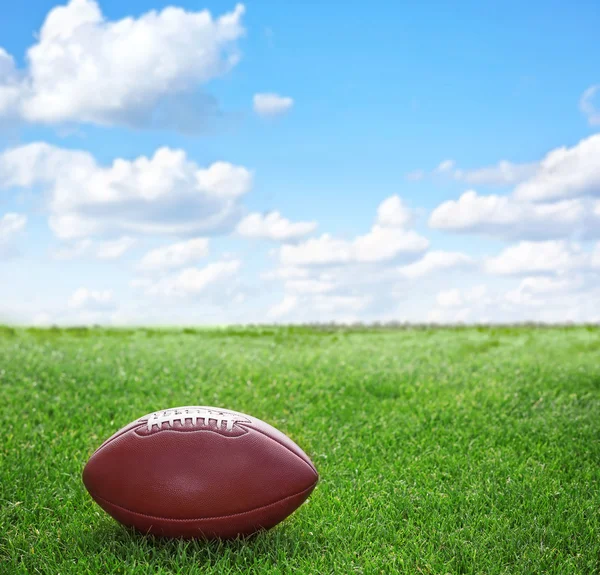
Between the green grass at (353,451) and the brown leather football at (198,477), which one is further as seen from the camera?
the green grass at (353,451)

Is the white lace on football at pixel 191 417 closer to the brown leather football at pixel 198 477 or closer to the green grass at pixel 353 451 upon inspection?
the brown leather football at pixel 198 477

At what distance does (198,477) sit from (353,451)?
2155 millimetres

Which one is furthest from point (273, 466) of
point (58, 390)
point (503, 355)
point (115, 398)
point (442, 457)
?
point (503, 355)

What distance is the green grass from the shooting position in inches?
138

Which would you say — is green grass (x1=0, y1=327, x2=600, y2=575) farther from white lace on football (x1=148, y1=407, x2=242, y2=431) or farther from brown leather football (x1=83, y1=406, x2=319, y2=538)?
white lace on football (x1=148, y1=407, x2=242, y2=431)

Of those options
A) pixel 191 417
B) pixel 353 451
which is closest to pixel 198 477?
pixel 191 417

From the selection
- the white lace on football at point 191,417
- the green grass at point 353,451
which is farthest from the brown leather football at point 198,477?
the green grass at point 353,451

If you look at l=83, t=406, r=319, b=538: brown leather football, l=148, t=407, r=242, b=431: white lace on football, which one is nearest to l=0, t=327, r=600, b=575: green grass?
l=83, t=406, r=319, b=538: brown leather football

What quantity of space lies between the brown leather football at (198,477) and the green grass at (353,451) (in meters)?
0.16

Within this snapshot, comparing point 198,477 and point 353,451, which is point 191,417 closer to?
point 198,477

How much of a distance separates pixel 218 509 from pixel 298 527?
0.65 meters

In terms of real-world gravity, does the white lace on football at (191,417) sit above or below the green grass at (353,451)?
above

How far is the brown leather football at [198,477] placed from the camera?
3.35m

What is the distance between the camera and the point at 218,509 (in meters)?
3.34
